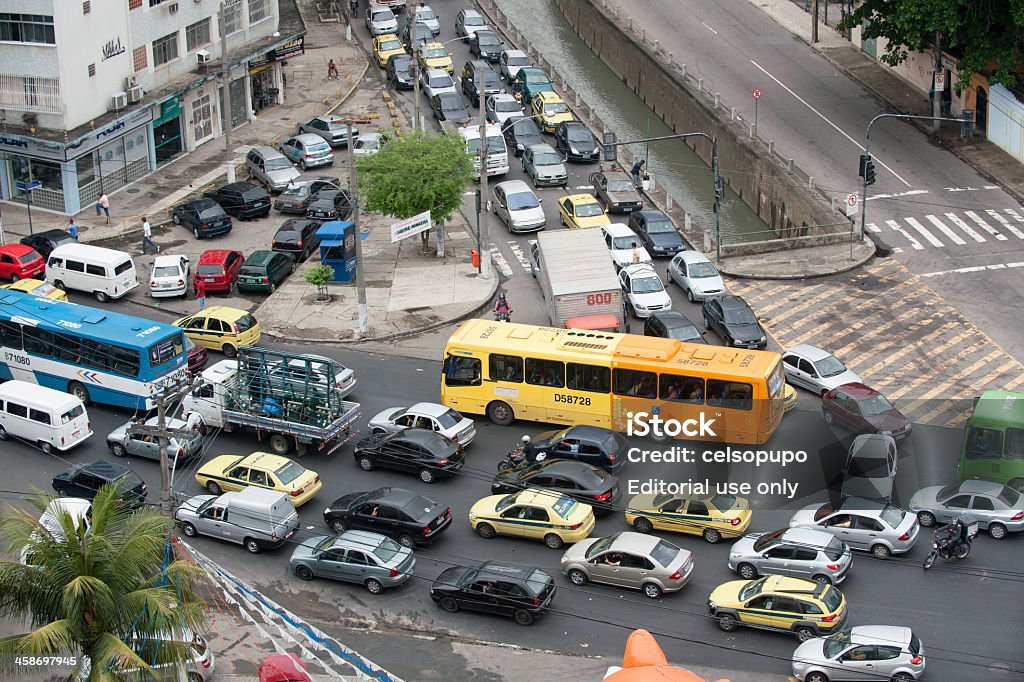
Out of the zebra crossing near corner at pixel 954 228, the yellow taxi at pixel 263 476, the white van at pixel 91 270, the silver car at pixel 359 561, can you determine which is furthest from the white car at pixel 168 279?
the zebra crossing near corner at pixel 954 228

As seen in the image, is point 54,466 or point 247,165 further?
point 247,165

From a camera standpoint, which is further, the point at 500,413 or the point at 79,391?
the point at 79,391

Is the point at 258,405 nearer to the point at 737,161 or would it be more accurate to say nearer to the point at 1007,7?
the point at 737,161

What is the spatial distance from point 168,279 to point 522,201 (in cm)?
1609

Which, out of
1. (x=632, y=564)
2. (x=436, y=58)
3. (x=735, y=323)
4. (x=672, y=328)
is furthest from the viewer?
(x=436, y=58)

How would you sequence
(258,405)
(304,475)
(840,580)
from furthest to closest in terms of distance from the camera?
(258,405)
(304,475)
(840,580)

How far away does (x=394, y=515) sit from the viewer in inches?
1484

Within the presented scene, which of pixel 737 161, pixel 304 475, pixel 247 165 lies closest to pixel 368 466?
pixel 304 475

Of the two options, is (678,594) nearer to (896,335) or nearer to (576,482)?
(576,482)

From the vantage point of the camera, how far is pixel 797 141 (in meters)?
68.5

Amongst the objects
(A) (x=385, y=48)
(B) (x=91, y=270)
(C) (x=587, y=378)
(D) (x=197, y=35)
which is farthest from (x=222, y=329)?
(A) (x=385, y=48)

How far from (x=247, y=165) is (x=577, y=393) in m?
30.8

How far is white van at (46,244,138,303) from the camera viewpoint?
Result: 177ft

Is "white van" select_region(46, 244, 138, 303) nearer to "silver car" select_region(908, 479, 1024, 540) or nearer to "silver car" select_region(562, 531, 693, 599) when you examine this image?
"silver car" select_region(562, 531, 693, 599)
